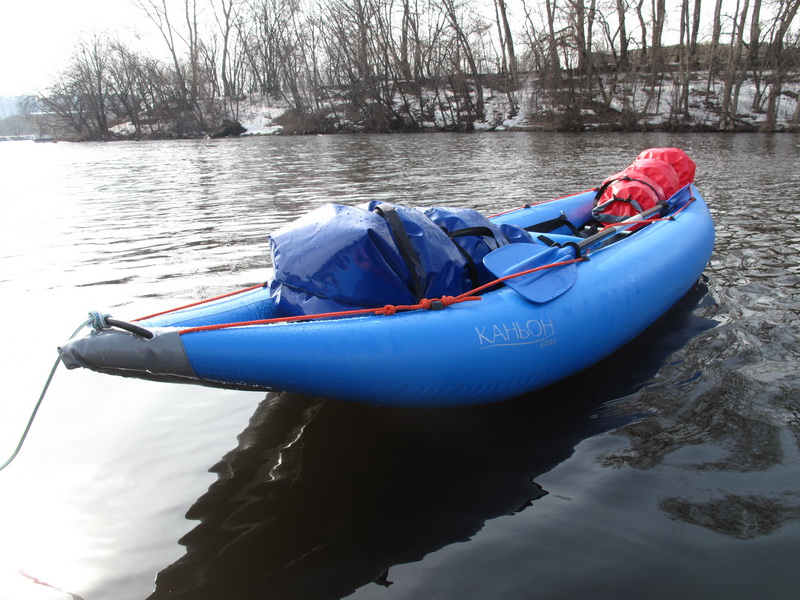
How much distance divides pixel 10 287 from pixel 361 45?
29.1 m

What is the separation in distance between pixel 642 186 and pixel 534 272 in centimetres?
256

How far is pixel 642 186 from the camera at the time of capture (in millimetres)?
4910

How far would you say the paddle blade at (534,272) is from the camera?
110 inches

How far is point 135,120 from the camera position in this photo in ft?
123

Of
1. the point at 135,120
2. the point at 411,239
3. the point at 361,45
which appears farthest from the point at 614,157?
the point at 135,120

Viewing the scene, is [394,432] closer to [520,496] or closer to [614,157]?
[520,496]

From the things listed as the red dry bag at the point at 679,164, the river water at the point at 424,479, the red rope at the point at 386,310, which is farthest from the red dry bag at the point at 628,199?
the red rope at the point at 386,310

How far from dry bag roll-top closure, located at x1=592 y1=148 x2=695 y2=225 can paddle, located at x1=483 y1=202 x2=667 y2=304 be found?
192 cm

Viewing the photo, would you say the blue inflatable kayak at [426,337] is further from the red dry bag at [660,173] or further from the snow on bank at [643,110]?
the snow on bank at [643,110]

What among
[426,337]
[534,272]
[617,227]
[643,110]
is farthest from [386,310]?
[643,110]

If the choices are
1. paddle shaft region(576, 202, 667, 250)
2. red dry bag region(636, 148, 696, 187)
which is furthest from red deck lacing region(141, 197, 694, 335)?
red dry bag region(636, 148, 696, 187)

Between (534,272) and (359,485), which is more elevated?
(534,272)

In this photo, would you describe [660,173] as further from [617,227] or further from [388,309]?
[388,309]

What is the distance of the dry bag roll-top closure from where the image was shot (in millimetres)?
4883
